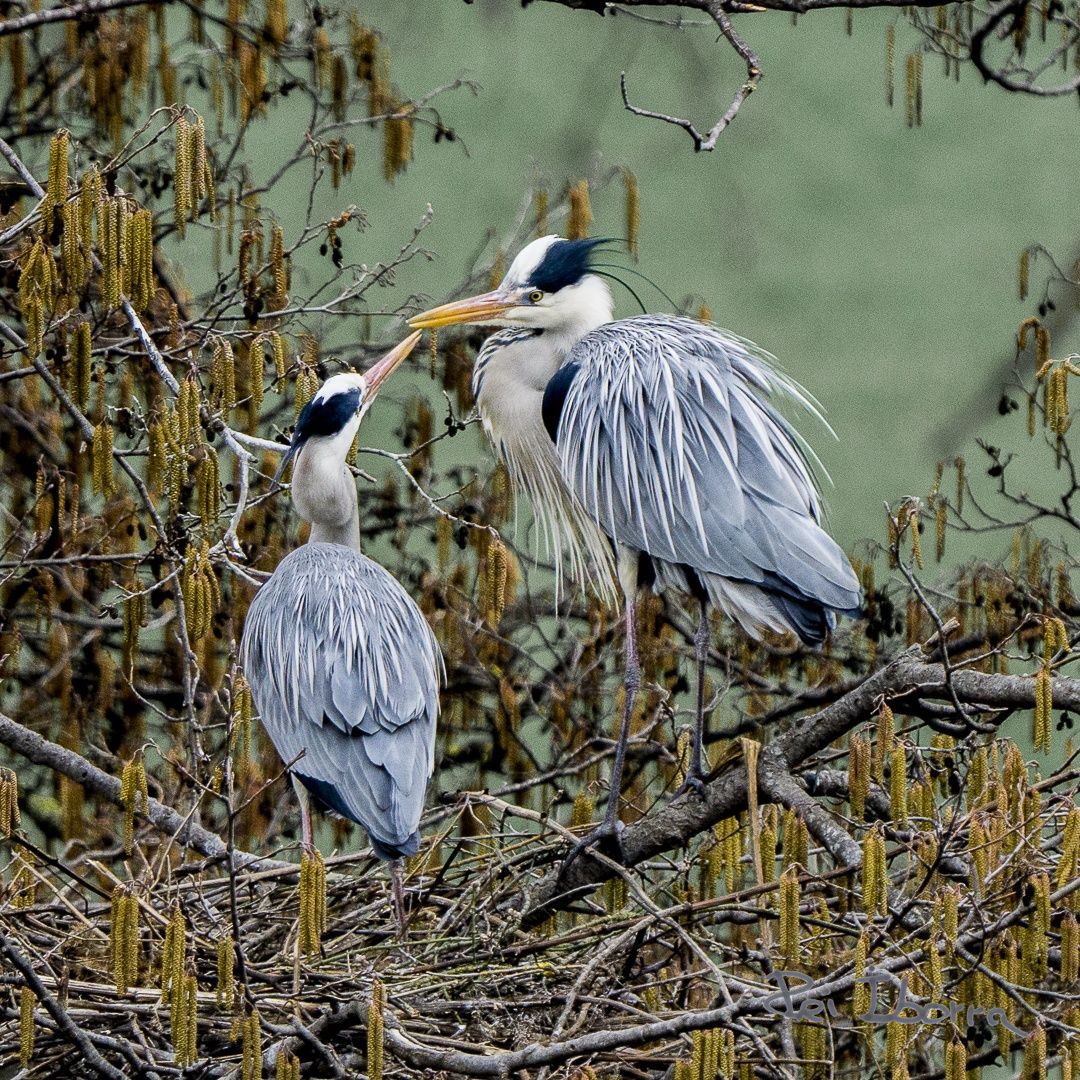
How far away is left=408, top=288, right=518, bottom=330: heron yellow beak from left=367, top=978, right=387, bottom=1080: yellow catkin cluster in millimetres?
1853

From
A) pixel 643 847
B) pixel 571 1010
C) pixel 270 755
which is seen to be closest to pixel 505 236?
pixel 270 755

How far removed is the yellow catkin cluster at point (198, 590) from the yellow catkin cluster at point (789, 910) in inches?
40.5

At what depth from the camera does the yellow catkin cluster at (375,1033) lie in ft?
9.21

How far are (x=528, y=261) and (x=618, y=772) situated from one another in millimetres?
1208

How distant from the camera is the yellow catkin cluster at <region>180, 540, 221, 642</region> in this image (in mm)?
3209

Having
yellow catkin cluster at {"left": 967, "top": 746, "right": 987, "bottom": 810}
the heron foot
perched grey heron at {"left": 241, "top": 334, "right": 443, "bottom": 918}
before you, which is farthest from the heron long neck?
yellow catkin cluster at {"left": 967, "top": 746, "right": 987, "bottom": 810}

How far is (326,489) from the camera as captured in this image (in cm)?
458

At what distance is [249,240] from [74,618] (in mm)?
1060

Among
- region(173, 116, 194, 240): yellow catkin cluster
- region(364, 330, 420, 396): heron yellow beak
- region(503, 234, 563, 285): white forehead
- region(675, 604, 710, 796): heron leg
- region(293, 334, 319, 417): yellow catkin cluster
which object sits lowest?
region(675, 604, 710, 796): heron leg

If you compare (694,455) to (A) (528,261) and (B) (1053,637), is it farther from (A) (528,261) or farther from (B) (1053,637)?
(B) (1053,637)

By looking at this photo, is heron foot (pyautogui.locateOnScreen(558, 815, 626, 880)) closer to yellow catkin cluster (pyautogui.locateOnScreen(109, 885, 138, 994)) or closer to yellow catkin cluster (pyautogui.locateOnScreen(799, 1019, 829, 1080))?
yellow catkin cluster (pyautogui.locateOnScreen(799, 1019, 829, 1080))

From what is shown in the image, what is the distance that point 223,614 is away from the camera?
477cm

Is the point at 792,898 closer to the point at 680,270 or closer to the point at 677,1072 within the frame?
the point at 677,1072

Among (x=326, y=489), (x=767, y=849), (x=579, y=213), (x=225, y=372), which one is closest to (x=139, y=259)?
(x=225, y=372)
